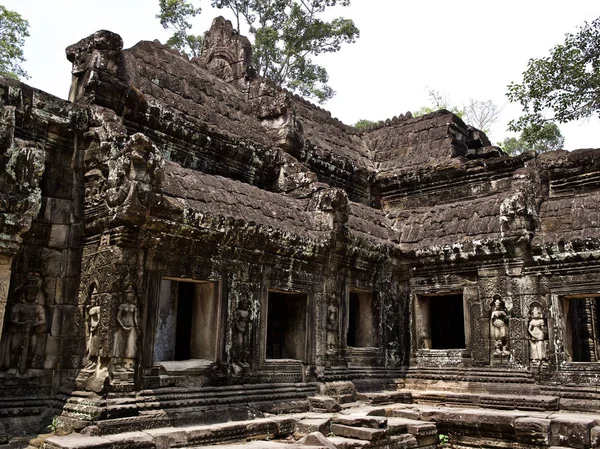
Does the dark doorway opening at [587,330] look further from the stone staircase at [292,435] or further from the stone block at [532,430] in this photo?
the stone staircase at [292,435]

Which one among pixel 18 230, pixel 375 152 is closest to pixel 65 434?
pixel 18 230

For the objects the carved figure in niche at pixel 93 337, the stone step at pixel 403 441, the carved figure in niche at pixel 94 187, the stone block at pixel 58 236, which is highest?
the carved figure in niche at pixel 94 187

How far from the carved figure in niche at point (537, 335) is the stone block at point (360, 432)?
335 centimetres

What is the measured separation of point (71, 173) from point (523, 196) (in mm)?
7187

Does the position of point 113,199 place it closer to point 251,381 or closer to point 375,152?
point 251,381

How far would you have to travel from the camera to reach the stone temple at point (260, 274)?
6.79 m

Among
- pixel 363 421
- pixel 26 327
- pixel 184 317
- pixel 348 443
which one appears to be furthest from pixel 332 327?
pixel 26 327

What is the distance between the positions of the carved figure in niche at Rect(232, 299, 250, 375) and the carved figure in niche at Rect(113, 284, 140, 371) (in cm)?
163

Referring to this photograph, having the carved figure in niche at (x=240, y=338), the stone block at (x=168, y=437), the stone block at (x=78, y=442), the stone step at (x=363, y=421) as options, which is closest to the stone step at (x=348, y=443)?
the stone step at (x=363, y=421)

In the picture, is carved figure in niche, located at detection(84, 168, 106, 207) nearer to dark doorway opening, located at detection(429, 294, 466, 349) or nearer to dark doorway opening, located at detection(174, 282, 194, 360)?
dark doorway opening, located at detection(174, 282, 194, 360)

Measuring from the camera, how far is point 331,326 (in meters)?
9.62

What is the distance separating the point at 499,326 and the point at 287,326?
11.8 ft

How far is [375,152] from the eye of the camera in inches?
558

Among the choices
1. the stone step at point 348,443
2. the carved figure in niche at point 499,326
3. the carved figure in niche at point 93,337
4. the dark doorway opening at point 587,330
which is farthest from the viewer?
the dark doorway opening at point 587,330
